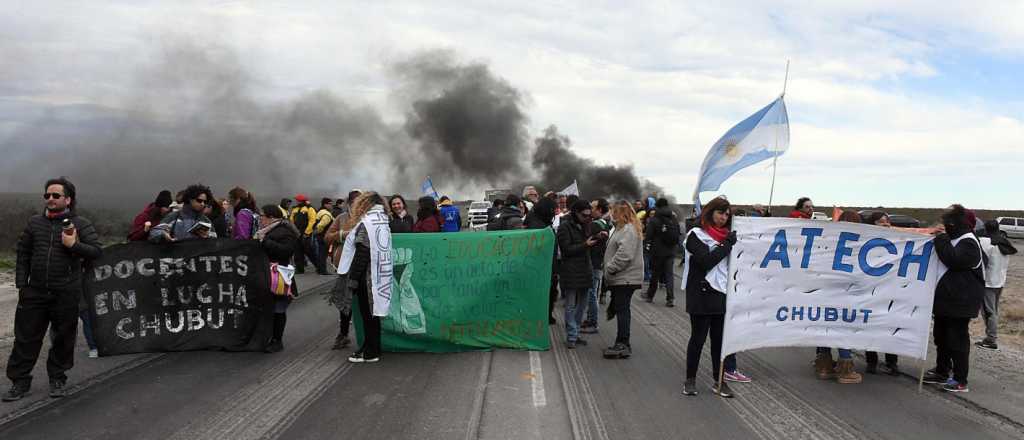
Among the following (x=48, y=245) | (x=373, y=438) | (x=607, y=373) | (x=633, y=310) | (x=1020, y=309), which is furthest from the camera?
(x=1020, y=309)

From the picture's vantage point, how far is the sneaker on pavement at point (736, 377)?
6.50 meters

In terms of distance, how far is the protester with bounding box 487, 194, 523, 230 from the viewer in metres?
9.55

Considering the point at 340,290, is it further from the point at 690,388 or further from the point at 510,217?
the point at 690,388

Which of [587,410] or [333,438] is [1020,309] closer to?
[587,410]

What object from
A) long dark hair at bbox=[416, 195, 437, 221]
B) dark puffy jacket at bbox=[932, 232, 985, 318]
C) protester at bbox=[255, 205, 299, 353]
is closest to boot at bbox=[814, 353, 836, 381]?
dark puffy jacket at bbox=[932, 232, 985, 318]

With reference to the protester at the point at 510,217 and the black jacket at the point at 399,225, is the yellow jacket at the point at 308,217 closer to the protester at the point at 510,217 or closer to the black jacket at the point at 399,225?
the protester at the point at 510,217

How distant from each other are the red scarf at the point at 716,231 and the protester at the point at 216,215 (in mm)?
5422

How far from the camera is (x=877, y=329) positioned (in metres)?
6.46

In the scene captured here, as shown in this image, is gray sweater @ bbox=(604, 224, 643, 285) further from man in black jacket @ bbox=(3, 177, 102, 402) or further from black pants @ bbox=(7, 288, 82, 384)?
black pants @ bbox=(7, 288, 82, 384)

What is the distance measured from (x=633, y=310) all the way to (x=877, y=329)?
16.2 ft

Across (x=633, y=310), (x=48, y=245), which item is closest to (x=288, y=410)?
(x=48, y=245)

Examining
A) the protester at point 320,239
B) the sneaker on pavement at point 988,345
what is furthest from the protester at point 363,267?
the protester at point 320,239

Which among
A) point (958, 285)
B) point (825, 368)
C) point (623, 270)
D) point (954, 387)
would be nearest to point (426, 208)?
point (623, 270)

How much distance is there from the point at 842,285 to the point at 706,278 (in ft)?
4.65
